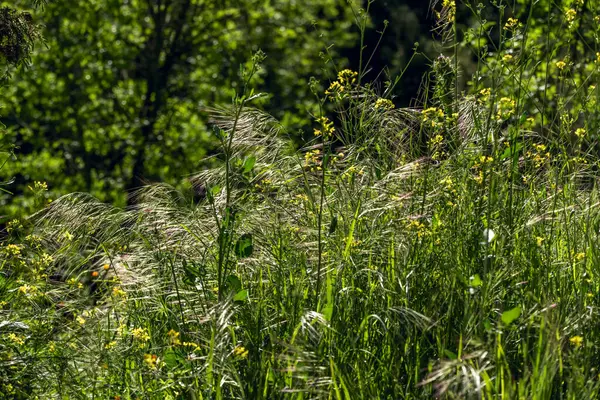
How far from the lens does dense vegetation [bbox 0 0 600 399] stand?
2895mm

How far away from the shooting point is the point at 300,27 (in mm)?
10664

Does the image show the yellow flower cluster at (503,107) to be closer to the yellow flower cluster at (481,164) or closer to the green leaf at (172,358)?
the yellow flower cluster at (481,164)

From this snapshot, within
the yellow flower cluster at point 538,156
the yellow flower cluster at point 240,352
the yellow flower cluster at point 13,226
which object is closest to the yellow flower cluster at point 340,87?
the yellow flower cluster at point 538,156

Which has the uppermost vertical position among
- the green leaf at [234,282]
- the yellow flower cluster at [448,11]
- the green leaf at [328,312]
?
the yellow flower cluster at [448,11]

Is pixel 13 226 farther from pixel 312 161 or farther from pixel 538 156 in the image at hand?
pixel 538 156

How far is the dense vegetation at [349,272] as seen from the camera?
289cm

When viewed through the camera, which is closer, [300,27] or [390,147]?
[390,147]

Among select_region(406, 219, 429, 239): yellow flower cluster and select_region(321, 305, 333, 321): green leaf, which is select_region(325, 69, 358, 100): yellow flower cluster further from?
select_region(321, 305, 333, 321): green leaf

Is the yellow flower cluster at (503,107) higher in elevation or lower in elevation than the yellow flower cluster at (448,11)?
lower

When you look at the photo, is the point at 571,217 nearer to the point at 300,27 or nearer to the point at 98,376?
the point at 98,376

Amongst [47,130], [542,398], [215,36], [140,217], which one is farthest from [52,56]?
[542,398]

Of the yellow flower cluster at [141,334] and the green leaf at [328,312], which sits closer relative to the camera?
the green leaf at [328,312]

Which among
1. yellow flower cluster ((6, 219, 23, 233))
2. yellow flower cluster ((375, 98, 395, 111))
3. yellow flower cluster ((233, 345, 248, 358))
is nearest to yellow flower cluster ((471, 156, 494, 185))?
yellow flower cluster ((375, 98, 395, 111))

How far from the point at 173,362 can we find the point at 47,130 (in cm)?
739
